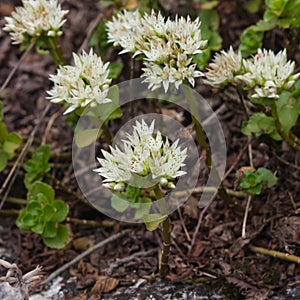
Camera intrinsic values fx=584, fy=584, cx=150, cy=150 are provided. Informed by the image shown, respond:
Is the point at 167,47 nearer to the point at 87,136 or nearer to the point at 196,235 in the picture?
the point at 87,136

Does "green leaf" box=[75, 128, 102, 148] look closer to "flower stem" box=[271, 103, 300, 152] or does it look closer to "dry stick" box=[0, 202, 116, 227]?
"dry stick" box=[0, 202, 116, 227]

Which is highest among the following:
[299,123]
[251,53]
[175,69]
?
[251,53]

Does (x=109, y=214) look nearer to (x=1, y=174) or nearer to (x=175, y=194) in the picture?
(x=175, y=194)

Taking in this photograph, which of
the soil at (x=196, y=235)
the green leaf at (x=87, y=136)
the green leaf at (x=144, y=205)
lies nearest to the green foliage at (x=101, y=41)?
the soil at (x=196, y=235)

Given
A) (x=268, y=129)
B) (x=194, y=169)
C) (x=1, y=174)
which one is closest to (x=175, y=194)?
(x=194, y=169)

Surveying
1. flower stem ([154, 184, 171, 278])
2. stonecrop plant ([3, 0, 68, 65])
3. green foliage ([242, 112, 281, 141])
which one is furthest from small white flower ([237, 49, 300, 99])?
stonecrop plant ([3, 0, 68, 65])

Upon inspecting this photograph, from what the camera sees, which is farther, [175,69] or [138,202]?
[138,202]
